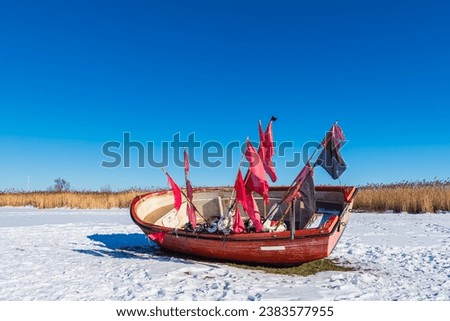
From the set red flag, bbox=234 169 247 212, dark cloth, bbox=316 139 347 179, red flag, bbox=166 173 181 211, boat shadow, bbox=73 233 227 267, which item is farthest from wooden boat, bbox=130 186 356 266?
dark cloth, bbox=316 139 347 179

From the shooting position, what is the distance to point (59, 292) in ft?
18.4

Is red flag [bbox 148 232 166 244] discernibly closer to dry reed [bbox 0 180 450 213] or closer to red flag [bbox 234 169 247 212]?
red flag [bbox 234 169 247 212]

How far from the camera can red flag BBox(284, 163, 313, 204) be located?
733 cm

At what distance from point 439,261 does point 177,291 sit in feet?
16.2

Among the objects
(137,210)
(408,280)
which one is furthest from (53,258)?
(408,280)

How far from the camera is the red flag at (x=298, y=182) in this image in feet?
24.1

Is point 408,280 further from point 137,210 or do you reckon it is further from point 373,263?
point 137,210

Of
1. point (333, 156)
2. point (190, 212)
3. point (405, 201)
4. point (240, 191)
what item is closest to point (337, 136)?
point (333, 156)

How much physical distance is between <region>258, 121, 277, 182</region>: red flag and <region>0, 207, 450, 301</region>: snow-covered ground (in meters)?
1.97

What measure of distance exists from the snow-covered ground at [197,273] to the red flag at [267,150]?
1.97 meters

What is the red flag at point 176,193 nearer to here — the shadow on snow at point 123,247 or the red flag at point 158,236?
the red flag at point 158,236

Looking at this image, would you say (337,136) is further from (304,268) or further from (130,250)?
(130,250)

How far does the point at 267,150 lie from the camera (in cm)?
781
